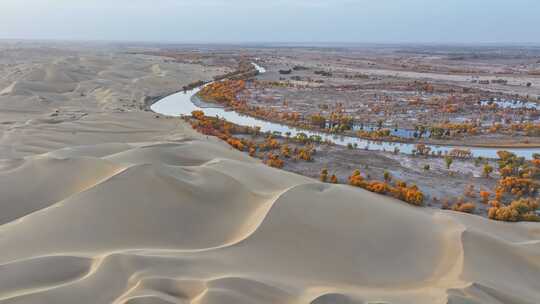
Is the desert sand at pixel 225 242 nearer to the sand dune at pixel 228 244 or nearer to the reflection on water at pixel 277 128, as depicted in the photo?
the sand dune at pixel 228 244

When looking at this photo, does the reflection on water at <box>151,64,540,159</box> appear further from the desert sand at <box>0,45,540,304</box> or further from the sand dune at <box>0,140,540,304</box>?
the sand dune at <box>0,140,540,304</box>

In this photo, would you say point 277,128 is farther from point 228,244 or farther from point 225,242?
point 228,244

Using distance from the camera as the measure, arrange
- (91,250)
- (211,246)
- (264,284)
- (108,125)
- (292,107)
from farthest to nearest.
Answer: (292,107) → (108,125) → (211,246) → (91,250) → (264,284)

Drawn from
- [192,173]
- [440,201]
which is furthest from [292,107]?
[192,173]

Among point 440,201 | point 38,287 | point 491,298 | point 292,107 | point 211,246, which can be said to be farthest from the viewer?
point 292,107

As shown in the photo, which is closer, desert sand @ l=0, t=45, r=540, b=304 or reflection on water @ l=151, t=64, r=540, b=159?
desert sand @ l=0, t=45, r=540, b=304

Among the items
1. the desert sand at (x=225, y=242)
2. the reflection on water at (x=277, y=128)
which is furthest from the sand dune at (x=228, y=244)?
the reflection on water at (x=277, y=128)

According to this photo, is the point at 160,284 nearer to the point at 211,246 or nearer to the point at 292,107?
the point at 211,246

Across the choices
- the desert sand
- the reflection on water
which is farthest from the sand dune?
the reflection on water
